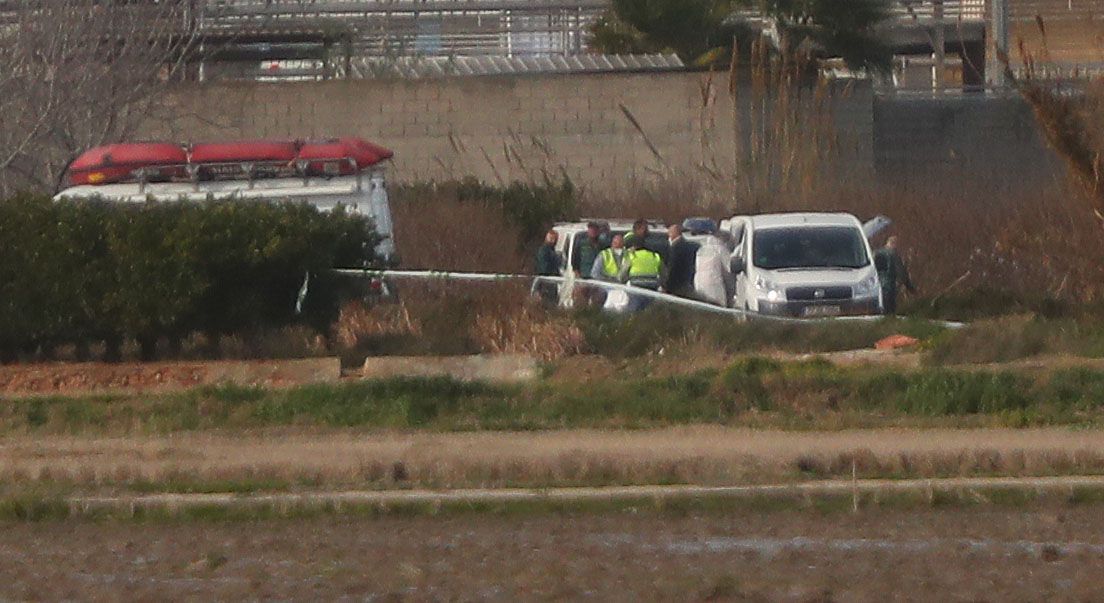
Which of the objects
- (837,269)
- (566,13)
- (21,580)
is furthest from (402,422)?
(566,13)

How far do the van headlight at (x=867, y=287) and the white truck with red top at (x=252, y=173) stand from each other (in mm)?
5416

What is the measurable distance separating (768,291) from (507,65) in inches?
654

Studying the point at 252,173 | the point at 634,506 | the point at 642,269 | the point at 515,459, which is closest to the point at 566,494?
the point at 634,506

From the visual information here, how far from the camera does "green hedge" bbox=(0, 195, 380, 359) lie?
19422 mm

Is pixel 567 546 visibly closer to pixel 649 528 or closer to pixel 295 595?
pixel 649 528

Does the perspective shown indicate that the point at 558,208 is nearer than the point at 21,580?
No

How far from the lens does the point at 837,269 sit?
71.7ft

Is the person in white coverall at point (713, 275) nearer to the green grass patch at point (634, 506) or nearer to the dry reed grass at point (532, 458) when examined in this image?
the dry reed grass at point (532, 458)

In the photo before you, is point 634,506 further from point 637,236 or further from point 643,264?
point 637,236

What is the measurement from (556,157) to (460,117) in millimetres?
1951

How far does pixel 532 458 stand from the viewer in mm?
13094

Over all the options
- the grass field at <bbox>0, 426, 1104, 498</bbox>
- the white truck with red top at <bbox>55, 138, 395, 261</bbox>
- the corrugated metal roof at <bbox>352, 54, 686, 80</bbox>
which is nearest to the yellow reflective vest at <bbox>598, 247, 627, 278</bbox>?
the white truck with red top at <bbox>55, 138, 395, 261</bbox>

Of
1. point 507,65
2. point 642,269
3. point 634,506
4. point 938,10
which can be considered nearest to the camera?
point 634,506

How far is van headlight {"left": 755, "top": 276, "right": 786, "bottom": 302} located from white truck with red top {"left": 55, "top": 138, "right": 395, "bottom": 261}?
428 centimetres
